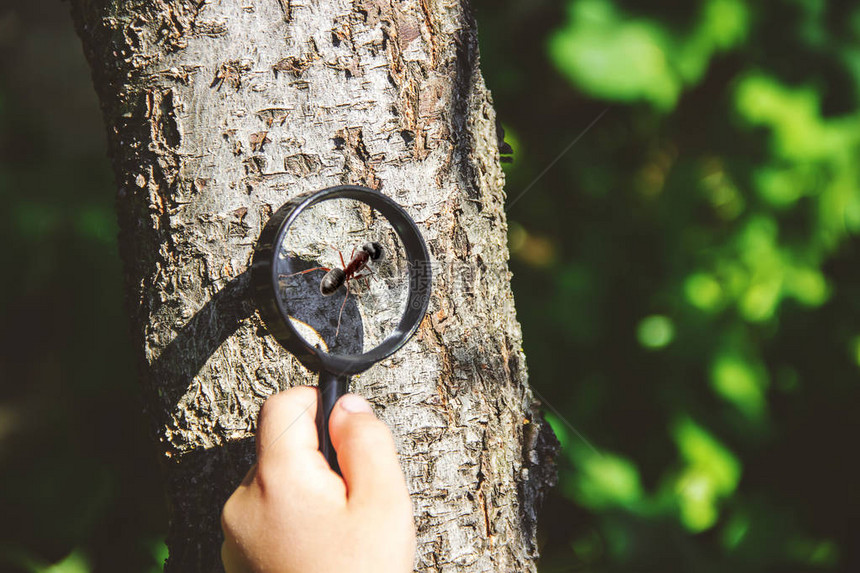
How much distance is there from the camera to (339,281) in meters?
1.01

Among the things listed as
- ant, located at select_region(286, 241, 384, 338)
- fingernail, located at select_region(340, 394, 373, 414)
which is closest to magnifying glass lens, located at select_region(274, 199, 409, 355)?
ant, located at select_region(286, 241, 384, 338)

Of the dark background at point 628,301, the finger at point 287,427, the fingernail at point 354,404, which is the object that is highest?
the dark background at point 628,301

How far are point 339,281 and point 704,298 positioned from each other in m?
1.81

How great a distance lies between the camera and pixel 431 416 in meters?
1.04

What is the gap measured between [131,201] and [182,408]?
360 mm

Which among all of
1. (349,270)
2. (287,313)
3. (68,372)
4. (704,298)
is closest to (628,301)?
(704,298)

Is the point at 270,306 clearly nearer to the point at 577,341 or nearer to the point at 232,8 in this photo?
the point at 232,8

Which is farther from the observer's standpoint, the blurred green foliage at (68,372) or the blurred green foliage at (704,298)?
the blurred green foliage at (704,298)

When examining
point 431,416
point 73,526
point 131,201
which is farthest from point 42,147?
point 431,416

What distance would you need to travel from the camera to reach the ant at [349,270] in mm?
1005

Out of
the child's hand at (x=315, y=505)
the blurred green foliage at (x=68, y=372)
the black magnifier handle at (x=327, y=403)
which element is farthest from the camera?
the blurred green foliage at (x=68, y=372)

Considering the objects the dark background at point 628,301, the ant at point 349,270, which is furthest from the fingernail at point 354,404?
the dark background at point 628,301

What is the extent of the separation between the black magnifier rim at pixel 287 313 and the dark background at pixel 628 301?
46.9 inches

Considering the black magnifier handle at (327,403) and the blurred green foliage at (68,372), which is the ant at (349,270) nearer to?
the black magnifier handle at (327,403)
